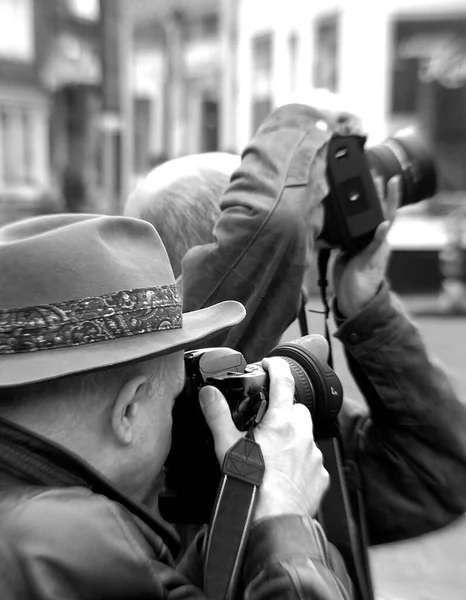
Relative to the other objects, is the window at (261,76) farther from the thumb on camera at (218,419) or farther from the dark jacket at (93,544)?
the dark jacket at (93,544)

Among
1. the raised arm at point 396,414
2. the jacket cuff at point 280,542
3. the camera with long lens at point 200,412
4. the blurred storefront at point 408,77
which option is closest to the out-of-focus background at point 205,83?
the blurred storefront at point 408,77

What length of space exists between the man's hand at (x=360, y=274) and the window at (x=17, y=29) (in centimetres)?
1551

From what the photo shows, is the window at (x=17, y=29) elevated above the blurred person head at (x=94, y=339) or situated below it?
above

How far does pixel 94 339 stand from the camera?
3.39 feet

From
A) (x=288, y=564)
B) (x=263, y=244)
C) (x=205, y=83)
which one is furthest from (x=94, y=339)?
(x=205, y=83)

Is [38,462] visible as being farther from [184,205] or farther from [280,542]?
[184,205]

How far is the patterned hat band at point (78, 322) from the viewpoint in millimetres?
1008

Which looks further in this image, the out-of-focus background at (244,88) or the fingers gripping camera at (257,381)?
the out-of-focus background at (244,88)

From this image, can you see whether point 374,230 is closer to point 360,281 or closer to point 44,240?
point 360,281

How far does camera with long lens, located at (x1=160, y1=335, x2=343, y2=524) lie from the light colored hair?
0.41m

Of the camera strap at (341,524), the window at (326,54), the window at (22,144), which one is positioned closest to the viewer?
the camera strap at (341,524)

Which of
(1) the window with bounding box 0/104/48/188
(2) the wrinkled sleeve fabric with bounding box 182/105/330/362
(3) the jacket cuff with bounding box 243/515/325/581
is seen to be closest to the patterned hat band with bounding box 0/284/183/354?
A: (3) the jacket cuff with bounding box 243/515/325/581

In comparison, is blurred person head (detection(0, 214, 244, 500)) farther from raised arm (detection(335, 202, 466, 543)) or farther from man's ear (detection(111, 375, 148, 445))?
raised arm (detection(335, 202, 466, 543))

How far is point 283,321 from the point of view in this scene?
1.50 metres
